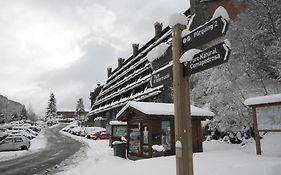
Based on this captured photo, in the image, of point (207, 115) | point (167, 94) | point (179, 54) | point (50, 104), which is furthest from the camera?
point (50, 104)

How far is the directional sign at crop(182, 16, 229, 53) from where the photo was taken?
4.03 meters

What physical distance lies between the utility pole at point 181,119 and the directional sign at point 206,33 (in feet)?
0.64

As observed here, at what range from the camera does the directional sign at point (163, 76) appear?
5059mm

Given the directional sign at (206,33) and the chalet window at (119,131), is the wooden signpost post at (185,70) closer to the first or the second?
the directional sign at (206,33)

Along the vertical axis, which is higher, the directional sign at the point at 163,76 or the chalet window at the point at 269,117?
the directional sign at the point at 163,76

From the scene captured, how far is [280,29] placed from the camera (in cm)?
1802

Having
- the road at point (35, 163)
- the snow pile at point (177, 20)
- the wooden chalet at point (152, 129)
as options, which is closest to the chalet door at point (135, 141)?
the wooden chalet at point (152, 129)

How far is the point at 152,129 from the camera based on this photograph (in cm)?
1511

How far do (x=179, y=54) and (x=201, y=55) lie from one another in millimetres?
542

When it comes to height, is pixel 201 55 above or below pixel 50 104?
below

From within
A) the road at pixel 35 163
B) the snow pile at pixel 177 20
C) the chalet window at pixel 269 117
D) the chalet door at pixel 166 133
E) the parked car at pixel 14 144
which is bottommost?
the road at pixel 35 163

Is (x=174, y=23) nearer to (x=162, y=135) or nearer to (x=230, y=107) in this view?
(x=162, y=135)

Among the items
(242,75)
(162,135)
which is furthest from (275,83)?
(162,135)

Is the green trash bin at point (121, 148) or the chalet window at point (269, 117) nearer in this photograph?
the chalet window at point (269, 117)
